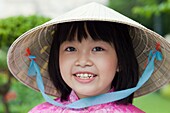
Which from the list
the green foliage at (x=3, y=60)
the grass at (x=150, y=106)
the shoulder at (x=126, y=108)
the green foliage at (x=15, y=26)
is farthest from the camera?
the grass at (x=150, y=106)

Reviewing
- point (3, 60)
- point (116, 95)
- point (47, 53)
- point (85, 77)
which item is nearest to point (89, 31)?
point (85, 77)

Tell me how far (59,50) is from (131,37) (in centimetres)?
40

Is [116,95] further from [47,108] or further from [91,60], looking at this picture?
[47,108]

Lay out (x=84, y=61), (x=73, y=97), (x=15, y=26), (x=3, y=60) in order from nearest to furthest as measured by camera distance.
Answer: (x=84, y=61) < (x=73, y=97) < (x=15, y=26) < (x=3, y=60)

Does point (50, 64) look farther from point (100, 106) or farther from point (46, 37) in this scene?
point (100, 106)

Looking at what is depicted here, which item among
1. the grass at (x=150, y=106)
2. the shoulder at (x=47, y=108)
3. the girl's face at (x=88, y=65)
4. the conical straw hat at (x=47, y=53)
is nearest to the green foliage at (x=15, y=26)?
the conical straw hat at (x=47, y=53)

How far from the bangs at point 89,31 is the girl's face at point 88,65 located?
0.02 metres

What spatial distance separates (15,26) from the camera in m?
3.54

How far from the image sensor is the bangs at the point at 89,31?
7.14 feet

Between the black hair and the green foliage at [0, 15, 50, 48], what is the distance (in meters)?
1.09

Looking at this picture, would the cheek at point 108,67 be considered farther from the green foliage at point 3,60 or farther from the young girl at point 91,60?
the green foliage at point 3,60

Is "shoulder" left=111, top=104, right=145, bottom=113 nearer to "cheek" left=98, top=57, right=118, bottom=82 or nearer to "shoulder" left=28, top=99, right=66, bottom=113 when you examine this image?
"cheek" left=98, top=57, right=118, bottom=82

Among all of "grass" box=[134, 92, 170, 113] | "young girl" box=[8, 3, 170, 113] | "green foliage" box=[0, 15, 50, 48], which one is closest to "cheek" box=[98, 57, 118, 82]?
"young girl" box=[8, 3, 170, 113]

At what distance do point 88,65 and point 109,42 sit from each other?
0.56 feet
